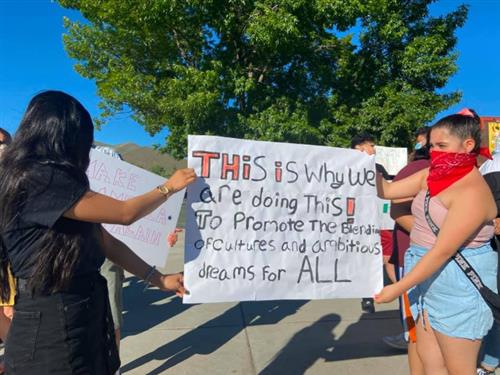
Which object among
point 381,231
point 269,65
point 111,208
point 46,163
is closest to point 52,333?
point 111,208

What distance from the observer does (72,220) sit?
1552 millimetres

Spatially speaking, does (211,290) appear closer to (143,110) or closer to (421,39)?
(143,110)

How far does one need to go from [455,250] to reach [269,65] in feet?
28.3

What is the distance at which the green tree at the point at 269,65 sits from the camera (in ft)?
29.5

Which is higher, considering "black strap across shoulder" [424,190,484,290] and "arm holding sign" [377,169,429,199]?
"arm holding sign" [377,169,429,199]

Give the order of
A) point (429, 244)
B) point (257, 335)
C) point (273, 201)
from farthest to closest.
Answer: point (257, 335), point (273, 201), point (429, 244)

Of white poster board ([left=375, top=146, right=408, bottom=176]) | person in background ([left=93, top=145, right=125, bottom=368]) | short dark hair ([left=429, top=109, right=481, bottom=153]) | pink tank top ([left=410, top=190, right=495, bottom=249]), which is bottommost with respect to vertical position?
person in background ([left=93, top=145, right=125, bottom=368])

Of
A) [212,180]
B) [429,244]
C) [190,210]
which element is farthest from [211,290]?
[429,244]

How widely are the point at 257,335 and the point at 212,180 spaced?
84.6 inches

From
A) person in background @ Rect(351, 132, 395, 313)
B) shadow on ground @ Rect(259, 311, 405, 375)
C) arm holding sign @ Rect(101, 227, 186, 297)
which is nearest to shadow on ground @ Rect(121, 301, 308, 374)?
shadow on ground @ Rect(259, 311, 405, 375)

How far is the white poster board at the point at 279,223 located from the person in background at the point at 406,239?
178 millimetres

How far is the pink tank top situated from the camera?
2072mm

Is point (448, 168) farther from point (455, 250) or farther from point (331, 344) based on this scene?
point (331, 344)

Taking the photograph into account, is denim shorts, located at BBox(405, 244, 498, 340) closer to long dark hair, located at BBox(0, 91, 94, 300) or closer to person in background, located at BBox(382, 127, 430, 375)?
person in background, located at BBox(382, 127, 430, 375)
